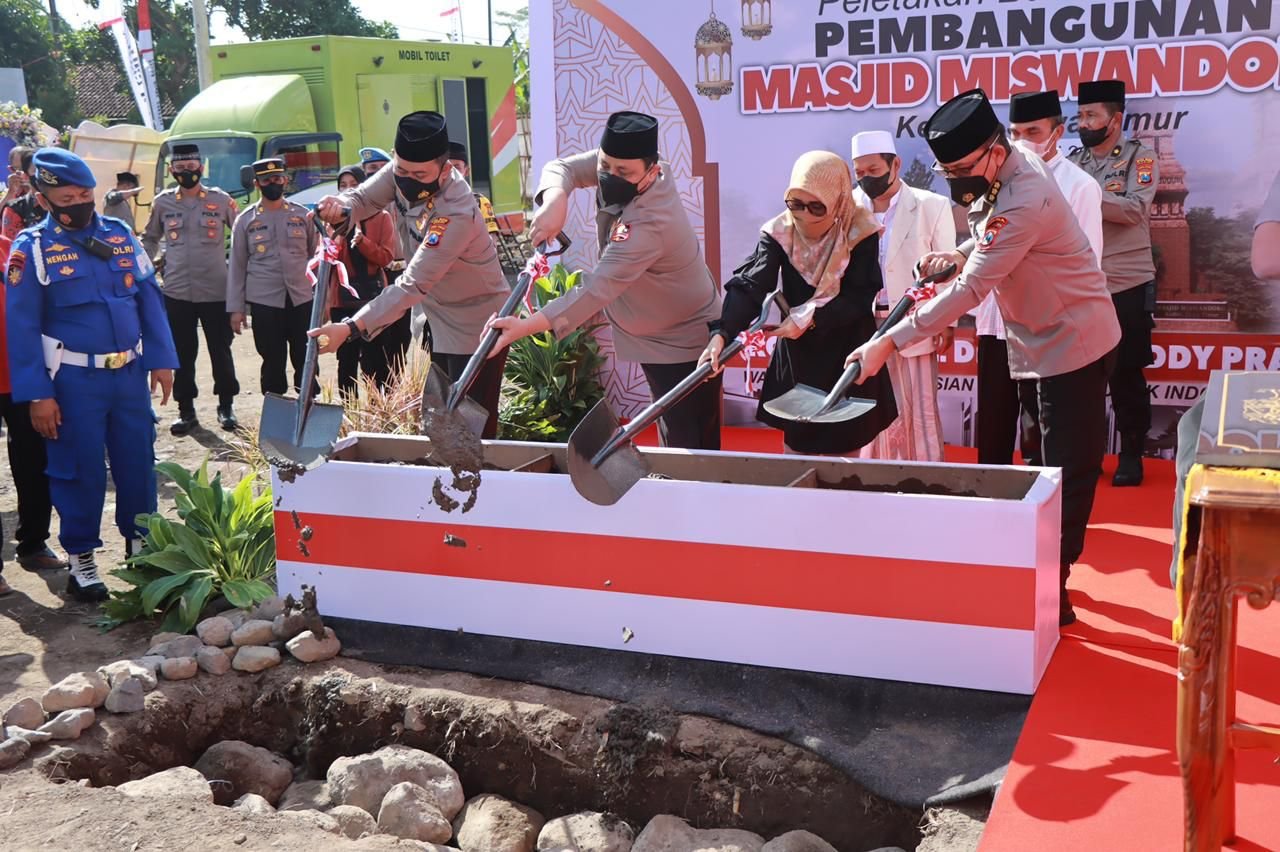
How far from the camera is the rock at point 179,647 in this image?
175 inches

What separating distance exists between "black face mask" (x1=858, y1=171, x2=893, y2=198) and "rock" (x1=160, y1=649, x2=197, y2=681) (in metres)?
3.24

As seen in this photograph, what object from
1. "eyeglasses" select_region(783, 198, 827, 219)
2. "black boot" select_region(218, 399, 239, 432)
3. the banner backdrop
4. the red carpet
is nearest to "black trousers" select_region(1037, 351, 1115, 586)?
the red carpet

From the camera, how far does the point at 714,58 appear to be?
7152 mm

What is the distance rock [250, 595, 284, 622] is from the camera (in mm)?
4609

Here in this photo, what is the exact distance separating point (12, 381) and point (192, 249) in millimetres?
3894

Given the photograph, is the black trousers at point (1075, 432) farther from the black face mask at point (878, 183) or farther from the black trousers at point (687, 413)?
the black face mask at point (878, 183)

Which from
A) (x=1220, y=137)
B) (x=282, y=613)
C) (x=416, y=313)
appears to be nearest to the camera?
(x=282, y=613)

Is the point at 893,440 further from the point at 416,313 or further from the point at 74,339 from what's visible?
the point at 416,313

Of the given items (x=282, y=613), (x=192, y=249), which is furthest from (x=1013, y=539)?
(x=192, y=249)

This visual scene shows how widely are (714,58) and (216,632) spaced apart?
14.2 feet

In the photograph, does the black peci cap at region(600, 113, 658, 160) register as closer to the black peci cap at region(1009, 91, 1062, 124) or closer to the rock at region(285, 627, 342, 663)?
the black peci cap at region(1009, 91, 1062, 124)

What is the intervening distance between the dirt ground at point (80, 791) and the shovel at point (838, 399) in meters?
1.25

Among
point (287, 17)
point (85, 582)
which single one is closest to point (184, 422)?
point (85, 582)

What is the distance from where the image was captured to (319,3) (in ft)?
114
